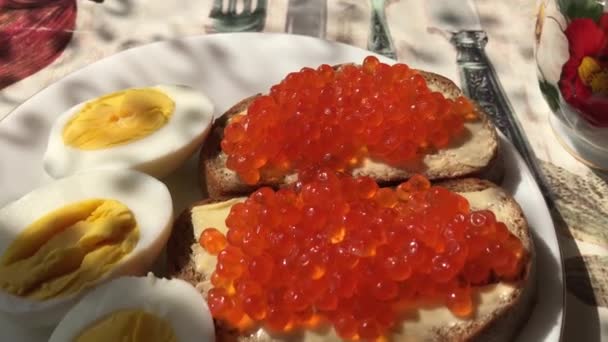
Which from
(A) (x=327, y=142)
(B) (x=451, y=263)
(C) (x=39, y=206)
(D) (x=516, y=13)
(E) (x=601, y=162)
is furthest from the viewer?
(D) (x=516, y=13)

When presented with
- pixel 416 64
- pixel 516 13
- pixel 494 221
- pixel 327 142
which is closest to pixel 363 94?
pixel 327 142

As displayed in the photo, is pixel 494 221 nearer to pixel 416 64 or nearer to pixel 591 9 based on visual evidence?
pixel 591 9

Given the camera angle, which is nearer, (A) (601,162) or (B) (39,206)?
(B) (39,206)

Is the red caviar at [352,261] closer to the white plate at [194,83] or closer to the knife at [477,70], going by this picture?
the white plate at [194,83]

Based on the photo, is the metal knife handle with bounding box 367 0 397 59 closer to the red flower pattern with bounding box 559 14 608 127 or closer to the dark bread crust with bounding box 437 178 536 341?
the red flower pattern with bounding box 559 14 608 127

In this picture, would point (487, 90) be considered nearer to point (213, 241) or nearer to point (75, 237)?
point (213, 241)

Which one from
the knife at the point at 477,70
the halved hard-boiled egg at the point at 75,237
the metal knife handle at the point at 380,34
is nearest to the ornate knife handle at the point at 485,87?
the knife at the point at 477,70
